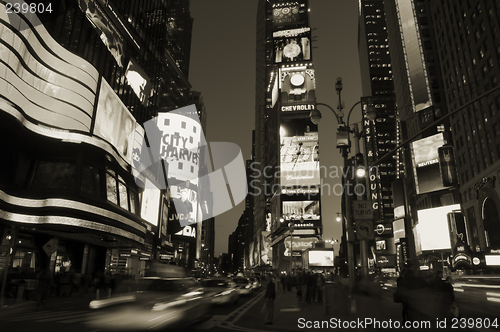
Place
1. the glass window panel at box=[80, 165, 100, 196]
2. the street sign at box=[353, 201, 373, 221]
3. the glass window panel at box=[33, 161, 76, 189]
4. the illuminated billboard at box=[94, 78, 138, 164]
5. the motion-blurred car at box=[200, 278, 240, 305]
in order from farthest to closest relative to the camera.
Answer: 1. the illuminated billboard at box=[94, 78, 138, 164]
2. the glass window panel at box=[80, 165, 100, 196]
3. the glass window panel at box=[33, 161, 76, 189]
4. the motion-blurred car at box=[200, 278, 240, 305]
5. the street sign at box=[353, 201, 373, 221]

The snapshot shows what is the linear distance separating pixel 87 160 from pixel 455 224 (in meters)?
64.7

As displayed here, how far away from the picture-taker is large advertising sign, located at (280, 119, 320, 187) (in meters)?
103

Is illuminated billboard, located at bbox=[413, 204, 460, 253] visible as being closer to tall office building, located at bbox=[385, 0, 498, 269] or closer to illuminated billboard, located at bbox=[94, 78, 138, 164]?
tall office building, located at bbox=[385, 0, 498, 269]

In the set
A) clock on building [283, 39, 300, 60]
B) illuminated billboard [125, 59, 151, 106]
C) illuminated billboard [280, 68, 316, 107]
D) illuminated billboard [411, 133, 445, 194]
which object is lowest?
illuminated billboard [411, 133, 445, 194]

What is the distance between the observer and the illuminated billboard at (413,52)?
224 feet

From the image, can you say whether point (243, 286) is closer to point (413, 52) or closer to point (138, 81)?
point (138, 81)

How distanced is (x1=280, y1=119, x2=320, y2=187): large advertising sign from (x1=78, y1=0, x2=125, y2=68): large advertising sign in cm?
6438

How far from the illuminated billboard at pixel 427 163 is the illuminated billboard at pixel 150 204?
57.1 m

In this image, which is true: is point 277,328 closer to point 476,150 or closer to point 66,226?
point 66,226

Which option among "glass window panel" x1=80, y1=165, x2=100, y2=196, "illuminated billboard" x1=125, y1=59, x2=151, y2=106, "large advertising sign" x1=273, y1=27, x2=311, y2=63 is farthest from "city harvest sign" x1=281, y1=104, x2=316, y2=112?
"glass window panel" x1=80, y1=165, x2=100, y2=196

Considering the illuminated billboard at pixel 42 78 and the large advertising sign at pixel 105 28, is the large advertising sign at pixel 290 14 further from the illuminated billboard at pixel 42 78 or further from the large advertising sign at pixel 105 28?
the illuminated billboard at pixel 42 78

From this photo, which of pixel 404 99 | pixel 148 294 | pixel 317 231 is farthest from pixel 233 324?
pixel 404 99

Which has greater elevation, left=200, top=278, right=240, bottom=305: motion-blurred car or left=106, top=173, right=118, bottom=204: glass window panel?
left=106, top=173, right=118, bottom=204: glass window panel

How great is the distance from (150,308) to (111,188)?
2772 cm
